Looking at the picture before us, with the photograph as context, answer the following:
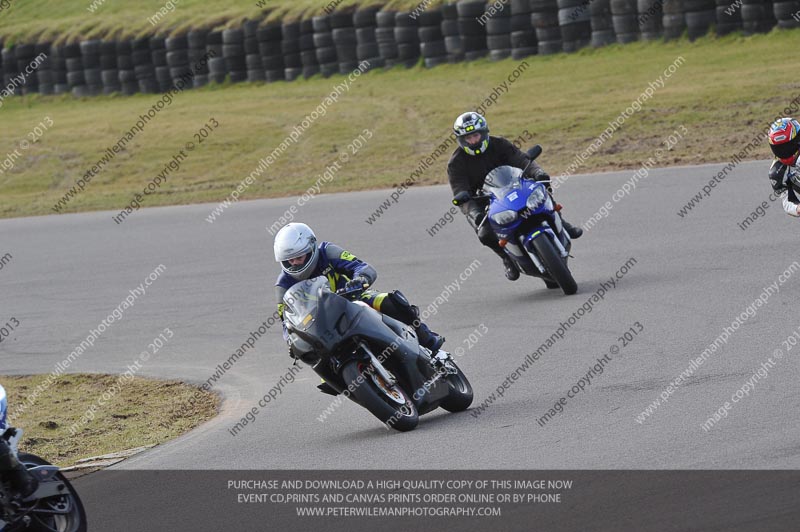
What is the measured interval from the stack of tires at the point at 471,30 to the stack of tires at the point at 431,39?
57 centimetres

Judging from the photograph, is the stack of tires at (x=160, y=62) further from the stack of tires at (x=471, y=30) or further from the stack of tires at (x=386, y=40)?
the stack of tires at (x=471, y=30)

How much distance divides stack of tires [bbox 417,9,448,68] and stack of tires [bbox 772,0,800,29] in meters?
7.46

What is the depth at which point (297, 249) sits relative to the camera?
26.6ft

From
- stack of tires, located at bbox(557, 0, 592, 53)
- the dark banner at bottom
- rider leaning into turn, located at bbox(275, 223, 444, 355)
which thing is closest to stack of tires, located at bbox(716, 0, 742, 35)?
stack of tires, located at bbox(557, 0, 592, 53)

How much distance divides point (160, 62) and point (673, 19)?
13981 mm

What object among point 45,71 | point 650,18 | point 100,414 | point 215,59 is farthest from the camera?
point 45,71

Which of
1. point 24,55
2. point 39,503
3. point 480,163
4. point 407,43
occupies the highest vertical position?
point 39,503

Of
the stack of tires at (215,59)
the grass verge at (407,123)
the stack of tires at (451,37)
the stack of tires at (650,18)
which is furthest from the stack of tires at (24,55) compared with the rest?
the stack of tires at (650,18)

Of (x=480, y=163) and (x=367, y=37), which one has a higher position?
(x=480, y=163)

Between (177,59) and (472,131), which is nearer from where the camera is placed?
(472,131)

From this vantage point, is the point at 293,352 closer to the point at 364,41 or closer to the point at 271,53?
the point at 364,41

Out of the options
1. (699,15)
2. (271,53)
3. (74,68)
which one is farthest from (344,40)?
(74,68)

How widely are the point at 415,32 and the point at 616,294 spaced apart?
59.3ft

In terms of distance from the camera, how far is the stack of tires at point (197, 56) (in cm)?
3128
